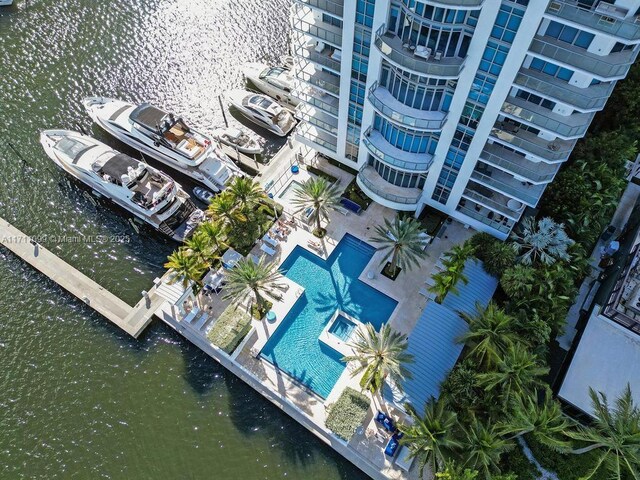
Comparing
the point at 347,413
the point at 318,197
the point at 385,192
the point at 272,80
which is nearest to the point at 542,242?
the point at 385,192

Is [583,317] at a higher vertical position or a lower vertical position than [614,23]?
lower

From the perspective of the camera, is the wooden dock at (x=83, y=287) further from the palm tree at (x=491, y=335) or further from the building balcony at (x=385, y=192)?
the palm tree at (x=491, y=335)

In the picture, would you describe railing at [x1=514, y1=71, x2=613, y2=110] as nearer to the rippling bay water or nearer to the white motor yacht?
the white motor yacht

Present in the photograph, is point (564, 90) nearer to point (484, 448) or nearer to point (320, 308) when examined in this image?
point (484, 448)

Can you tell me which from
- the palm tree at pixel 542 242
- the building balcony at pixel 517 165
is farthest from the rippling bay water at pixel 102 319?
the building balcony at pixel 517 165

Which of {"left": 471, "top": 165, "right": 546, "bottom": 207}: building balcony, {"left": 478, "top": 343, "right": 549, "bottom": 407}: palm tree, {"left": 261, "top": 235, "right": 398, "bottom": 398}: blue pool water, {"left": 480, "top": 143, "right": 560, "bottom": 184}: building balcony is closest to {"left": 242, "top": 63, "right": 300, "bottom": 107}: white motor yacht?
{"left": 261, "top": 235, "right": 398, "bottom": 398}: blue pool water

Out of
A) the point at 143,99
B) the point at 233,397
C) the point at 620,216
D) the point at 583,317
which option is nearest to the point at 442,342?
the point at 583,317

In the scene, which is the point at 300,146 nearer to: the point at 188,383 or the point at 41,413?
the point at 188,383
